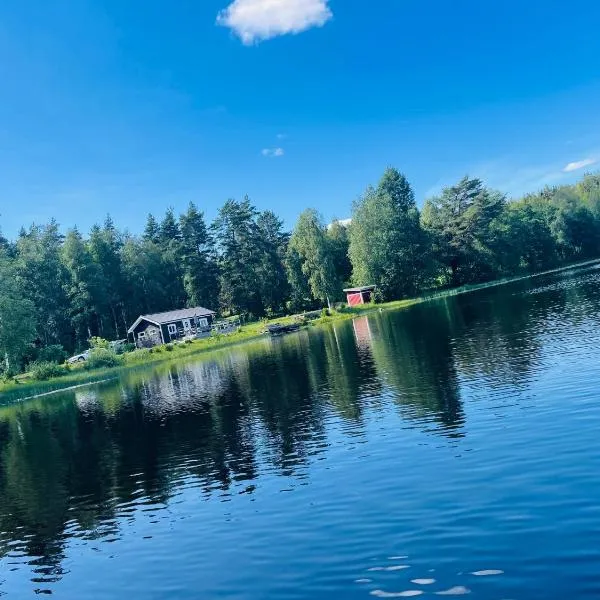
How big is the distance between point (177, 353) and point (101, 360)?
1163cm


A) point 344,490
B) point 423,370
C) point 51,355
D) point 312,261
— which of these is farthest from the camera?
point 312,261

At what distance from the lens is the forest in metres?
108

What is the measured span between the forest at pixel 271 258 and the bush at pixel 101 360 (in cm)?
2112

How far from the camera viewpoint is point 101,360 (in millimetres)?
77875

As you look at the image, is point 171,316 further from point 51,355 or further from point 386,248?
point 386,248

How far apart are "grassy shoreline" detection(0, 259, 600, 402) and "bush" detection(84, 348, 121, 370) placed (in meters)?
1.26

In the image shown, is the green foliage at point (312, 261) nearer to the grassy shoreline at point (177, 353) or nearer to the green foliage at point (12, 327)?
the grassy shoreline at point (177, 353)

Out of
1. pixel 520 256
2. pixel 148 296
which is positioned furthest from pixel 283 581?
pixel 520 256

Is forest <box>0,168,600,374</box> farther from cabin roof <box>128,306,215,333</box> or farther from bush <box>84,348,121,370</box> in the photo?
bush <box>84,348,121,370</box>

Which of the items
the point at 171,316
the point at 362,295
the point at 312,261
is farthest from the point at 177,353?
the point at 362,295

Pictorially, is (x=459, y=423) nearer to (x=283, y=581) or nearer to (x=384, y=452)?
(x=384, y=452)

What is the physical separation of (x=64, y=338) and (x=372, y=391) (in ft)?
313

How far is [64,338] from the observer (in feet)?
356

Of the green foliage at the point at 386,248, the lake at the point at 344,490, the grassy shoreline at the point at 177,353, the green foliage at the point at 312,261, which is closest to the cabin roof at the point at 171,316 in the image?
the grassy shoreline at the point at 177,353
